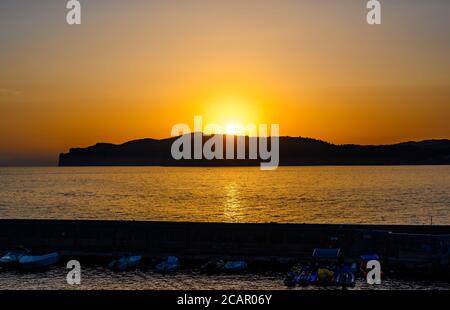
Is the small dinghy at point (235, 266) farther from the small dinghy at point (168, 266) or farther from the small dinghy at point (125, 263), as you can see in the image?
the small dinghy at point (125, 263)

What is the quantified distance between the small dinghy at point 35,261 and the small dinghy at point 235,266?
1547cm

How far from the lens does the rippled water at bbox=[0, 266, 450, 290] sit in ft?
131

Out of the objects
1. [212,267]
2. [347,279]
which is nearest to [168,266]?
[212,267]

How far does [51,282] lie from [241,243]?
16.1m

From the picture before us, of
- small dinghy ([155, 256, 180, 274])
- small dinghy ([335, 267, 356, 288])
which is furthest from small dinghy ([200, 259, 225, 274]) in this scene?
small dinghy ([335, 267, 356, 288])

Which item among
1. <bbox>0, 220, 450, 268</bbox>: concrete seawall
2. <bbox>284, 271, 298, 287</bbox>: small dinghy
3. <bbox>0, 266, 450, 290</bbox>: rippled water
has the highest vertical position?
<bbox>0, 220, 450, 268</bbox>: concrete seawall

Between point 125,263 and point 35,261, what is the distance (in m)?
7.66

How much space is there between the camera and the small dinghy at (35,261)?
151ft

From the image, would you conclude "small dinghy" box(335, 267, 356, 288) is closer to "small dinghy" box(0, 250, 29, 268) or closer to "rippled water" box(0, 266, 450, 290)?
"rippled water" box(0, 266, 450, 290)

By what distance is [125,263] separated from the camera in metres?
45.4

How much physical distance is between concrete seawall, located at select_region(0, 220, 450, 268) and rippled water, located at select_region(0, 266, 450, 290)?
413 centimetres
